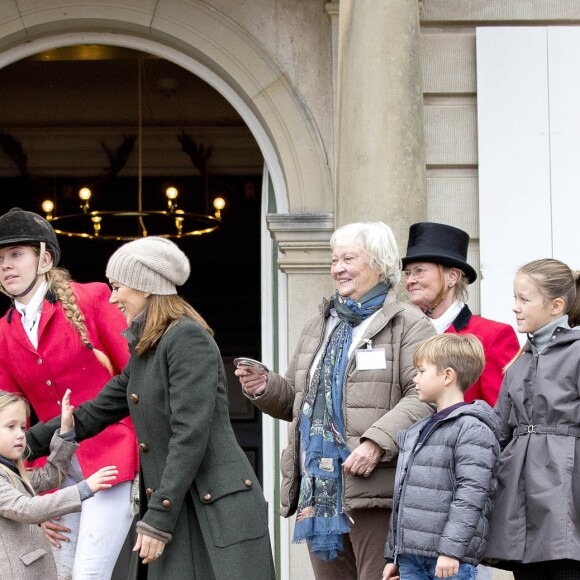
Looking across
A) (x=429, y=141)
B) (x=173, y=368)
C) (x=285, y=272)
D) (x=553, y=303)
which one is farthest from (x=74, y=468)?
(x=429, y=141)

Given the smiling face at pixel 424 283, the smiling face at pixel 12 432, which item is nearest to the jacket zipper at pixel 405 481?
the smiling face at pixel 424 283

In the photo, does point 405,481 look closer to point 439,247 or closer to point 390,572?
point 390,572

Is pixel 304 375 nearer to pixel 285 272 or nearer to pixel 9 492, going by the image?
pixel 9 492

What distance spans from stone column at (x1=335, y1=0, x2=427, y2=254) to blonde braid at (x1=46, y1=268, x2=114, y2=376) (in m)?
1.81

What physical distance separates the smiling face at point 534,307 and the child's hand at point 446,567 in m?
0.88

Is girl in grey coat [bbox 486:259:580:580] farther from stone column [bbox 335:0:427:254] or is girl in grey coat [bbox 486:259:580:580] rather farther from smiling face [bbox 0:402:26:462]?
stone column [bbox 335:0:427:254]

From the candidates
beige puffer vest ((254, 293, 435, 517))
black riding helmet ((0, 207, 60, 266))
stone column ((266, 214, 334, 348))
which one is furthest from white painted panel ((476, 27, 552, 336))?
black riding helmet ((0, 207, 60, 266))

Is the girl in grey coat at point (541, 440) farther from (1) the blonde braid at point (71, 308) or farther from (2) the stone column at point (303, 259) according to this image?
(2) the stone column at point (303, 259)

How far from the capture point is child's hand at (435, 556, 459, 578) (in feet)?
14.9

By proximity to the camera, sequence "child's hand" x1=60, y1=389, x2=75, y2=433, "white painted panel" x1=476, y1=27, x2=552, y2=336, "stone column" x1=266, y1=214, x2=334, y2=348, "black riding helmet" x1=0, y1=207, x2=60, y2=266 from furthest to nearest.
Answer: "stone column" x1=266, y1=214, x2=334, y2=348, "white painted panel" x1=476, y1=27, x2=552, y2=336, "black riding helmet" x1=0, y1=207, x2=60, y2=266, "child's hand" x1=60, y1=389, x2=75, y2=433

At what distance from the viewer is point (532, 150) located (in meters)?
7.79

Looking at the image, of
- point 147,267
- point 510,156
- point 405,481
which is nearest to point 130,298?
point 147,267

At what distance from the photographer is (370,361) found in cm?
499

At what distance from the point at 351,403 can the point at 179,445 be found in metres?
0.65
